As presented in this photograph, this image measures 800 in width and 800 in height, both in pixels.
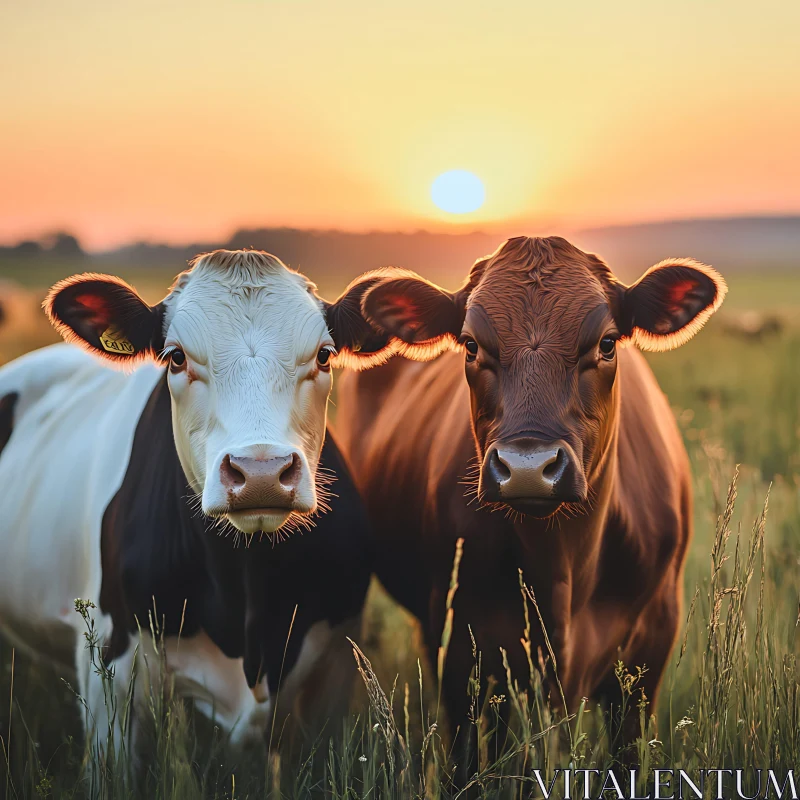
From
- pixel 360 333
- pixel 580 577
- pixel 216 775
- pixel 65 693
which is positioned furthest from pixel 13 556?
pixel 580 577

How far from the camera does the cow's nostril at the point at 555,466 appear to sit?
319 centimetres

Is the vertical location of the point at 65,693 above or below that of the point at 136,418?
below

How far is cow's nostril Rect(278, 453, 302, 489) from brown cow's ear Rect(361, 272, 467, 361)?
0.88 m

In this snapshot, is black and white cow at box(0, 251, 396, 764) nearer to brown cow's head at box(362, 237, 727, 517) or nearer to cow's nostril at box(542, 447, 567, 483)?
brown cow's head at box(362, 237, 727, 517)

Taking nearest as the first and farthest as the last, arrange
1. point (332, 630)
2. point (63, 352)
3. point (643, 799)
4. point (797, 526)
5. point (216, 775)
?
point (643, 799) → point (216, 775) → point (332, 630) → point (63, 352) → point (797, 526)

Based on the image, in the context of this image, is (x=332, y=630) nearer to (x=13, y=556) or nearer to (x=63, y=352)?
(x=13, y=556)

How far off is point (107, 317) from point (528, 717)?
7.27ft

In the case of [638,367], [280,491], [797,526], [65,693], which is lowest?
[65,693]

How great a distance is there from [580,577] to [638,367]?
136 centimetres

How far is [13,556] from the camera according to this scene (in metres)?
4.97

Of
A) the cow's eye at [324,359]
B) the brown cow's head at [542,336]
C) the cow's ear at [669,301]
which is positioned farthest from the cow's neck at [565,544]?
the cow's eye at [324,359]

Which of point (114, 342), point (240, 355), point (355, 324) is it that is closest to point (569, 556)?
point (355, 324)

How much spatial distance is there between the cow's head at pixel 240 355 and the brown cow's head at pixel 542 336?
0.29m

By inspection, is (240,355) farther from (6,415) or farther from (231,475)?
(6,415)
